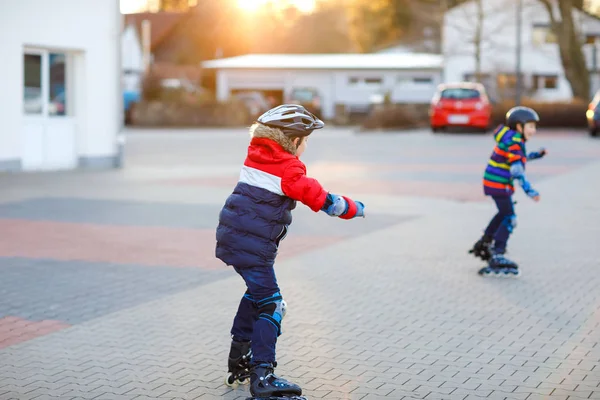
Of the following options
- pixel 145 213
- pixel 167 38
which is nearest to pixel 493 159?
pixel 145 213

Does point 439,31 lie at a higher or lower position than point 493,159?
higher

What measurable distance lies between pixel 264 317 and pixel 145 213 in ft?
26.2

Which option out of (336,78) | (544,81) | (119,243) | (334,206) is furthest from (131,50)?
(334,206)

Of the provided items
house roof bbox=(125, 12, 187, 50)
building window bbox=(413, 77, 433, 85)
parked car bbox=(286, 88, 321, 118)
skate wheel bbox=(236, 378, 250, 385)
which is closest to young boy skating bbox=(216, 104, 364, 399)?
skate wheel bbox=(236, 378, 250, 385)

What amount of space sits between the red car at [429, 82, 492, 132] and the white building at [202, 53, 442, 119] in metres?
24.9

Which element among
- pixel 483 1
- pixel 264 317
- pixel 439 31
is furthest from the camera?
pixel 439 31

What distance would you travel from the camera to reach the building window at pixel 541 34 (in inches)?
2372

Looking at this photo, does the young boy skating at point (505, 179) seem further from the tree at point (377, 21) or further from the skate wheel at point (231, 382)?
the tree at point (377, 21)

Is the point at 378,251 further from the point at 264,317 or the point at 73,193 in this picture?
the point at 73,193

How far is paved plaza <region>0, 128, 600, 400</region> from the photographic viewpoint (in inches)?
213

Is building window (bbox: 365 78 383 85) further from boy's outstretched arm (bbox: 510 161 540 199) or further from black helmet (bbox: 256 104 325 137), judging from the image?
black helmet (bbox: 256 104 325 137)

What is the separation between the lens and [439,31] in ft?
232

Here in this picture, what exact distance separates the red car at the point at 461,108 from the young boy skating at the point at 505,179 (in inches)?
1005

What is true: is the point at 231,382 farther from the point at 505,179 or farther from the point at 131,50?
the point at 131,50
